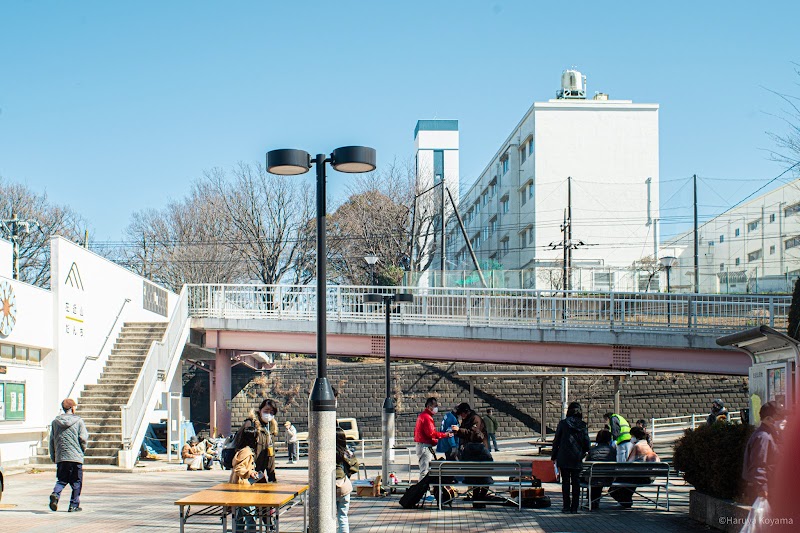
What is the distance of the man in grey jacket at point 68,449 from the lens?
44.2 feet

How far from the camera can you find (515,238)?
6350 cm

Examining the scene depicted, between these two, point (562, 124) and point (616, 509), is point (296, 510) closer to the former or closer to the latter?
point (616, 509)

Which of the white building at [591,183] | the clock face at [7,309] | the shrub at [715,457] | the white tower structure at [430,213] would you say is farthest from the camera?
the white building at [591,183]

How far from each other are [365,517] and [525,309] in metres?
16.8

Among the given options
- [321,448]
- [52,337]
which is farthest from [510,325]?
[321,448]

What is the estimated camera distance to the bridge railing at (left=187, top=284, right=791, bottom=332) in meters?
27.8

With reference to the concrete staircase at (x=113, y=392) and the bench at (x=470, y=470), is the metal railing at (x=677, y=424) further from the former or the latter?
the bench at (x=470, y=470)

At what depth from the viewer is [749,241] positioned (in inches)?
2470

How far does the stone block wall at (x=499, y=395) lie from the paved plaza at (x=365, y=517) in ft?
90.2

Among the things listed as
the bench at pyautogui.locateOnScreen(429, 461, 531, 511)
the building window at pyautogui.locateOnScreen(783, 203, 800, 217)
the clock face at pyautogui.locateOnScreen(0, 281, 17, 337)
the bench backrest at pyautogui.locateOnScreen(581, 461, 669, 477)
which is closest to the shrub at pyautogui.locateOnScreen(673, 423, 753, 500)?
the bench backrest at pyautogui.locateOnScreen(581, 461, 669, 477)

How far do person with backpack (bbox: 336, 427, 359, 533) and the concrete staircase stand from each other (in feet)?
43.8

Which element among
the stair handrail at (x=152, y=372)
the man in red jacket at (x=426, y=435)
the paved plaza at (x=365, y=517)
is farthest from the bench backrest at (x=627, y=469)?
the stair handrail at (x=152, y=372)

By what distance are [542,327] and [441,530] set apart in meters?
17.3

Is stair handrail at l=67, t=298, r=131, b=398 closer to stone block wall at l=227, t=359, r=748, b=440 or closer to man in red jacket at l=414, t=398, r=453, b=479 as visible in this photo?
man in red jacket at l=414, t=398, r=453, b=479
